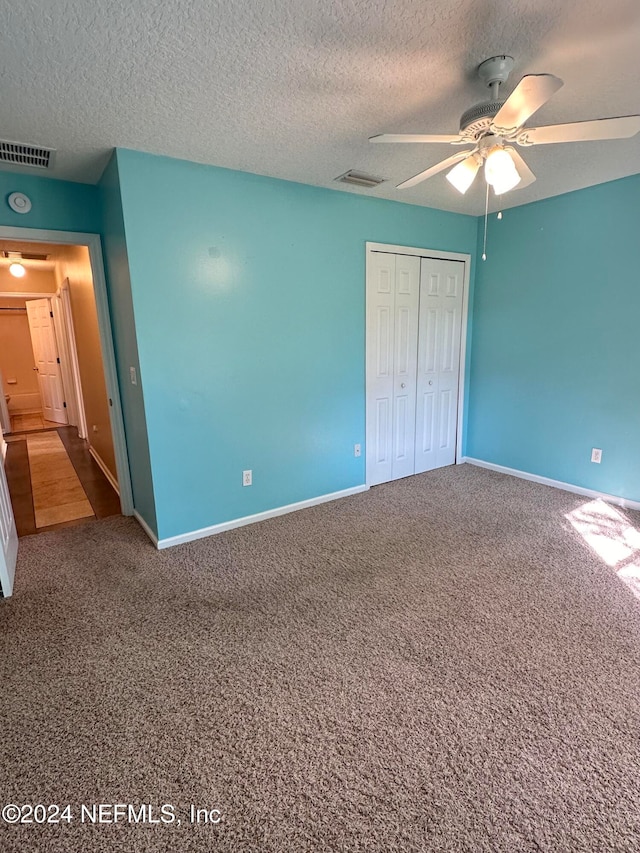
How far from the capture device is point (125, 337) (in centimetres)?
285

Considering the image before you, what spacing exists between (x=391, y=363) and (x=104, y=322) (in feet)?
7.91

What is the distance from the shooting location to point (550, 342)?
3.70 metres

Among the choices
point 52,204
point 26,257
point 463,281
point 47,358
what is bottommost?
point 47,358

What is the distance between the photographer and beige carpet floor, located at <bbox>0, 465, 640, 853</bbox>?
123 centimetres

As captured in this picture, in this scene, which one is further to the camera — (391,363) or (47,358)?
(47,358)

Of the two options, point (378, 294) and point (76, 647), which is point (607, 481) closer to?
point (378, 294)

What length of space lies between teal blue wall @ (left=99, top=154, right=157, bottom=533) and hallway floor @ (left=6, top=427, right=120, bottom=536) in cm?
67

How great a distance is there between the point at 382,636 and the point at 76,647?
146cm

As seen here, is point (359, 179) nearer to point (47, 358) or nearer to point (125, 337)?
point (125, 337)

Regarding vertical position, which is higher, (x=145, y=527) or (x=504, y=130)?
(x=504, y=130)

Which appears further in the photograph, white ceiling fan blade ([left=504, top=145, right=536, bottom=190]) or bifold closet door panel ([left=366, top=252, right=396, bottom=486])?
bifold closet door panel ([left=366, top=252, right=396, bottom=486])

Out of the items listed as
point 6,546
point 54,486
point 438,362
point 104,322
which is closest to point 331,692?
point 6,546

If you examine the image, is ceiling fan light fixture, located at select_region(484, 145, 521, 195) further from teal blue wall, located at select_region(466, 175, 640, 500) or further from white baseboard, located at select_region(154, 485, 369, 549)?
white baseboard, located at select_region(154, 485, 369, 549)

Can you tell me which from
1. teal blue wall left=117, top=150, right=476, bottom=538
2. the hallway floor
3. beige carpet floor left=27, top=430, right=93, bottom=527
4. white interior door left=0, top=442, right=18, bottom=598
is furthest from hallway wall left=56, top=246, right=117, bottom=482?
teal blue wall left=117, top=150, right=476, bottom=538
